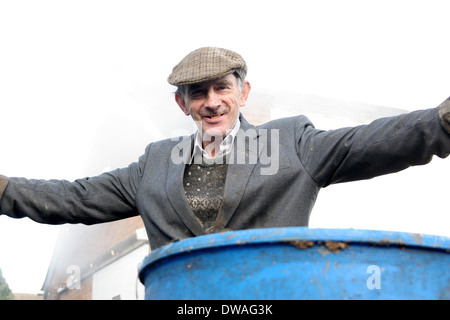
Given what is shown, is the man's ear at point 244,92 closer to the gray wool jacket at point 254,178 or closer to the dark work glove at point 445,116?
the gray wool jacket at point 254,178

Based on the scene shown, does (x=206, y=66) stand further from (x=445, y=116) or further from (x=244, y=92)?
(x=445, y=116)

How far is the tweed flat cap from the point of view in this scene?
2.43 metres

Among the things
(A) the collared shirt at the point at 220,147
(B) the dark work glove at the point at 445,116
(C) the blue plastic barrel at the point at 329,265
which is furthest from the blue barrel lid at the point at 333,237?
(A) the collared shirt at the point at 220,147

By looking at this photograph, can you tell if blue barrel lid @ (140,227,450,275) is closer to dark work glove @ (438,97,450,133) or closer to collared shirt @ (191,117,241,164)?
dark work glove @ (438,97,450,133)

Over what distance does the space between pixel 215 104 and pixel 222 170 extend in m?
0.29

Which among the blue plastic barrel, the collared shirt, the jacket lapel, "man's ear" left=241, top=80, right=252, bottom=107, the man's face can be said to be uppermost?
"man's ear" left=241, top=80, right=252, bottom=107

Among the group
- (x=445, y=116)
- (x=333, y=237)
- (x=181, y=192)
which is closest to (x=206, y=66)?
(x=181, y=192)

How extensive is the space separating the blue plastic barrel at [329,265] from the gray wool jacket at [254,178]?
580mm

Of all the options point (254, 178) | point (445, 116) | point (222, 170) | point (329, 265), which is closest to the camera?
point (329, 265)

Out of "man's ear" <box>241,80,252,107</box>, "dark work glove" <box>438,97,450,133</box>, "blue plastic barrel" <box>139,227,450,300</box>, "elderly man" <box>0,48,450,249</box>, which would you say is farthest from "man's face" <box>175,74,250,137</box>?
"blue plastic barrel" <box>139,227,450,300</box>

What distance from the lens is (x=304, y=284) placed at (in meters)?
1.31

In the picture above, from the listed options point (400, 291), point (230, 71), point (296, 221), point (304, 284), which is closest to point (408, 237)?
point (400, 291)

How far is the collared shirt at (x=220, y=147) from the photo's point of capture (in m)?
2.49

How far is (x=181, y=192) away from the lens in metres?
2.30
